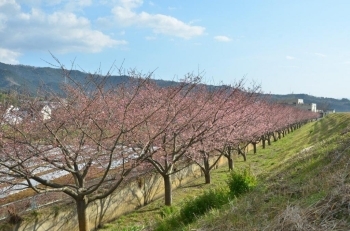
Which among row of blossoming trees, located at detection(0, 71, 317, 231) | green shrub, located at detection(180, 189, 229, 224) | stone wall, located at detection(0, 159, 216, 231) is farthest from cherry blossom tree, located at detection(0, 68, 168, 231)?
green shrub, located at detection(180, 189, 229, 224)

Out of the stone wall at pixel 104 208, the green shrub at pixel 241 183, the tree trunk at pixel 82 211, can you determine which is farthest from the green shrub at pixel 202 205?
the stone wall at pixel 104 208

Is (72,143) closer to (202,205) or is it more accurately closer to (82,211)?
(82,211)

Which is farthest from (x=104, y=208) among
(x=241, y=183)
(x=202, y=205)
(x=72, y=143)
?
(x=241, y=183)

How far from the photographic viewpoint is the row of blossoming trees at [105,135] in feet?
28.6

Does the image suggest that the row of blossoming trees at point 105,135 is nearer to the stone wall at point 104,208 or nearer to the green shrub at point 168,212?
the stone wall at point 104,208

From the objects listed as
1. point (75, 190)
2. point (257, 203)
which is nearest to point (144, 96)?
point (75, 190)

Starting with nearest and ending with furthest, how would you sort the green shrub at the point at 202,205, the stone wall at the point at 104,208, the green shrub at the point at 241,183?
the green shrub at the point at 202,205 < the green shrub at the point at 241,183 < the stone wall at the point at 104,208

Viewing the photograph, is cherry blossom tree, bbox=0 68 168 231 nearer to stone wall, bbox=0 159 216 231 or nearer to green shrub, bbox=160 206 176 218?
stone wall, bbox=0 159 216 231

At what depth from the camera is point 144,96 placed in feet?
50.4

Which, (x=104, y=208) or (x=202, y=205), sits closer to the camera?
(x=202, y=205)

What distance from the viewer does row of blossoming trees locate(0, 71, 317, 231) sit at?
8.71 m

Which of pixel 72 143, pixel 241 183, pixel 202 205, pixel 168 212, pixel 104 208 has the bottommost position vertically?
pixel 104 208

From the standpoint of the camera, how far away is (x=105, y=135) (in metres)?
10.7

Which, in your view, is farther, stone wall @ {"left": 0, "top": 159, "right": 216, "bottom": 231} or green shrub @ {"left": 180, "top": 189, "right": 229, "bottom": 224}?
stone wall @ {"left": 0, "top": 159, "right": 216, "bottom": 231}
